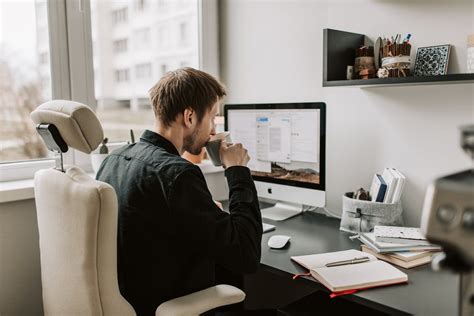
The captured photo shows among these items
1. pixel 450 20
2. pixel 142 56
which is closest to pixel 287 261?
pixel 450 20

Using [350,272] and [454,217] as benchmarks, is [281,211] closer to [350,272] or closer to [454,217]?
[350,272]

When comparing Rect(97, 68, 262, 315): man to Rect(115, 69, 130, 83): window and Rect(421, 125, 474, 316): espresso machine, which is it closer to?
Rect(421, 125, 474, 316): espresso machine

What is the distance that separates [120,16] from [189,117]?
112 cm

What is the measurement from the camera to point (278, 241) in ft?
5.41

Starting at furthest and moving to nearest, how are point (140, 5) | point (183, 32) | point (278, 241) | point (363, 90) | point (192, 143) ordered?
point (183, 32) < point (140, 5) < point (363, 90) < point (278, 241) < point (192, 143)

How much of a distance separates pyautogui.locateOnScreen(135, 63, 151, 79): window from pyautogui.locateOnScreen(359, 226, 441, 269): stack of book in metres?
1.44

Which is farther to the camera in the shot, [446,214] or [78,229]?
[78,229]

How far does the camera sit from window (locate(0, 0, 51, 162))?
A: 197 cm

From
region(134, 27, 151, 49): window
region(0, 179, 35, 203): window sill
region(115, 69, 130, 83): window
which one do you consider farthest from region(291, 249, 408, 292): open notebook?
region(134, 27, 151, 49): window

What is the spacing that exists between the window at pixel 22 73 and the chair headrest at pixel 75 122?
2.63 ft

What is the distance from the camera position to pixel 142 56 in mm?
2420

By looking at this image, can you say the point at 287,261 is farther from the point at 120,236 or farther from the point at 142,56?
the point at 142,56

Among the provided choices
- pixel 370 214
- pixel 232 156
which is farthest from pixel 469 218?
pixel 370 214

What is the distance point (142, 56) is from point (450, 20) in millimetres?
1508
